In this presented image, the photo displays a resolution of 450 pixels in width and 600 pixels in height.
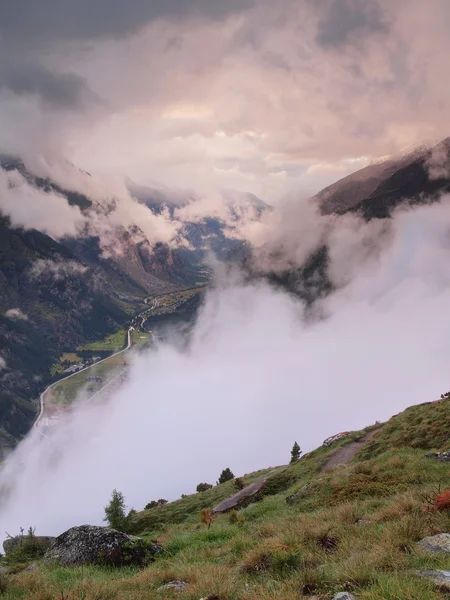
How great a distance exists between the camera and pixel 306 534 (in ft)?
37.9

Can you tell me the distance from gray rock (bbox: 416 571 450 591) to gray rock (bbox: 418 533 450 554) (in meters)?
1.57

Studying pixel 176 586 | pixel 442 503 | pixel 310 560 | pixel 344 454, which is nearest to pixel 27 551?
pixel 176 586

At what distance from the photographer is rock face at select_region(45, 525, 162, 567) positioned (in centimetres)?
1305

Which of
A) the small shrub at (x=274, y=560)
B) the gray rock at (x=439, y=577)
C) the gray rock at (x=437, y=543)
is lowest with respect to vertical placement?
the gray rock at (x=437, y=543)

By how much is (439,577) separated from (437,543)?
2.46 meters

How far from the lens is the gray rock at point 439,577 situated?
642cm

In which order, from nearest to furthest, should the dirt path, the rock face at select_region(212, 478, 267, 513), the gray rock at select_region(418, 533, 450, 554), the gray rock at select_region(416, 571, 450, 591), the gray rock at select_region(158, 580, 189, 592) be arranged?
the gray rock at select_region(416, 571, 450, 591) → the gray rock at select_region(418, 533, 450, 554) → the gray rock at select_region(158, 580, 189, 592) → the rock face at select_region(212, 478, 267, 513) → the dirt path

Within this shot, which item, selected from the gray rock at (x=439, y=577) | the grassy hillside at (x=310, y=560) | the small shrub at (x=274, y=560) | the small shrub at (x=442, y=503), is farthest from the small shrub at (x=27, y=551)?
the gray rock at (x=439, y=577)

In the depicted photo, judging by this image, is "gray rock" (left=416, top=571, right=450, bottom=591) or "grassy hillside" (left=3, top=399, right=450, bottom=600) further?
"grassy hillside" (left=3, top=399, right=450, bottom=600)

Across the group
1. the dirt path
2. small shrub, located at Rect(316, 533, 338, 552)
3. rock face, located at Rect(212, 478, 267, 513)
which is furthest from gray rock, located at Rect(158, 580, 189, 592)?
the dirt path

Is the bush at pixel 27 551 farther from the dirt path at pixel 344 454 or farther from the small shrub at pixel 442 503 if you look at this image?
the dirt path at pixel 344 454

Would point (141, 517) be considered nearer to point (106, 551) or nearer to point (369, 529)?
point (106, 551)

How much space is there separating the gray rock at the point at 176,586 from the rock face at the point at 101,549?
4.02m

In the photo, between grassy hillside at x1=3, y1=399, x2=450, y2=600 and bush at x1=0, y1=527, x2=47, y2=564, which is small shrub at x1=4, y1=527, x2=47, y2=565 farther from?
grassy hillside at x1=3, y1=399, x2=450, y2=600
